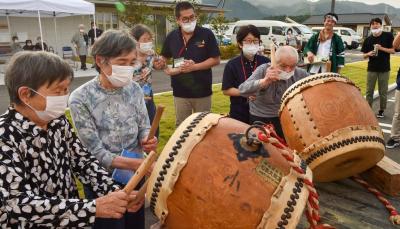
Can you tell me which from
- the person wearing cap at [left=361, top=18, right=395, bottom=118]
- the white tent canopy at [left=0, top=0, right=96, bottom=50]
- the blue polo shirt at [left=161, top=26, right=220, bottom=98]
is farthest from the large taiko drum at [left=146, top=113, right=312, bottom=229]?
the white tent canopy at [left=0, top=0, right=96, bottom=50]

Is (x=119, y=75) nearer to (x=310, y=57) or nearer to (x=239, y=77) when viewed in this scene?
(x=239, y=77)

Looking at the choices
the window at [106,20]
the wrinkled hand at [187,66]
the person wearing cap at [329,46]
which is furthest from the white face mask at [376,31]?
the window at [106,20]

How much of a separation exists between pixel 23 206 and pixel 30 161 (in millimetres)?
218

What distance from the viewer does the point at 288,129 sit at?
2.75 meters

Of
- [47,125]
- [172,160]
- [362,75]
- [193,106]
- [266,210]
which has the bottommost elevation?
[362,75]

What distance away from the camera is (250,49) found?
368 cm

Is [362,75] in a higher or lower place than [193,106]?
lower

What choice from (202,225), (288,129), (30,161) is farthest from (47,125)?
(288,129)

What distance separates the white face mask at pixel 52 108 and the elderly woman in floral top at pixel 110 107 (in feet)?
1.33

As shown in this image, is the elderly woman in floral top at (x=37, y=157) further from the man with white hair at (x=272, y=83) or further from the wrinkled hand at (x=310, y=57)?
the wrinkled hand at (x=310, y=57)

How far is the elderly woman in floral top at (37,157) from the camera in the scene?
147 centimetres

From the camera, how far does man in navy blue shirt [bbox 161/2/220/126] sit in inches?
165

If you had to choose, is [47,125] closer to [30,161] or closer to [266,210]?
[30,161]

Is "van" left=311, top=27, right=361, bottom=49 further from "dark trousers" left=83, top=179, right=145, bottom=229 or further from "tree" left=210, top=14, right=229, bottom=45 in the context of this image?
"dark trousers" left=83, top=179, right=145, bottom=229
